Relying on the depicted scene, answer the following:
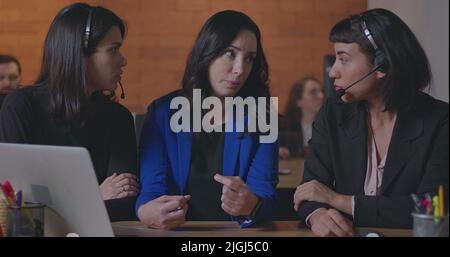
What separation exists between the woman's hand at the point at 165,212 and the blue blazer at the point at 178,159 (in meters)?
0.03

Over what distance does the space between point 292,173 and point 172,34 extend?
25.6 inches

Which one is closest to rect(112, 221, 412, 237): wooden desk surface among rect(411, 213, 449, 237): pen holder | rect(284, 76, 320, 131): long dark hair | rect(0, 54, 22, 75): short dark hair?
rect(411, 213, 449, 237): pen holder

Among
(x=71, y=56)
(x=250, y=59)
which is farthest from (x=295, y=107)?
(x=71, y=56)

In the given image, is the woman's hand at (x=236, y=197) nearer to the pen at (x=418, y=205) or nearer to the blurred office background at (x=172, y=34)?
the blurred office background at (x=172, y=34)

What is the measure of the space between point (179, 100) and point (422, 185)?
68 cm

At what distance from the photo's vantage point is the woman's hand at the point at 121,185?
2164 millimetres

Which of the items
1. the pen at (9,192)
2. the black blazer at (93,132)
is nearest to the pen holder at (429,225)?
the black blazer at (93,132)

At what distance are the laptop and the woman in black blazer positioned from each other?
1.87ft

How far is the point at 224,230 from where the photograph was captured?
204 cm

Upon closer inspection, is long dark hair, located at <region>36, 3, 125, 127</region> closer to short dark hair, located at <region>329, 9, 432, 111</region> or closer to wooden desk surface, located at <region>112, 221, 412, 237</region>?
wooden desk surface, located at <region>112, 221, 412, 237</region>

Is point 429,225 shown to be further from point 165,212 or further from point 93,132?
point 93,132

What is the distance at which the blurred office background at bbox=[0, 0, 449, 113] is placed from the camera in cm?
214
